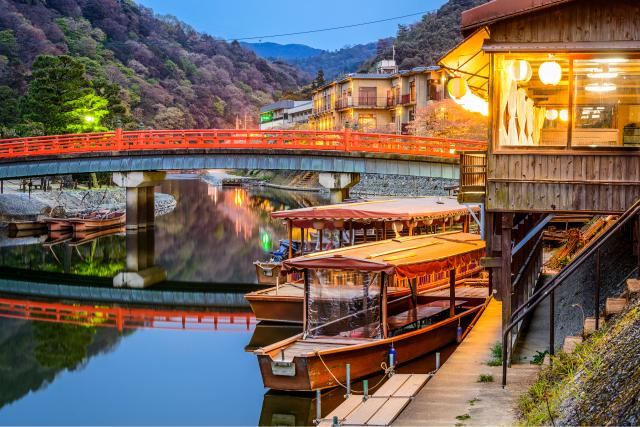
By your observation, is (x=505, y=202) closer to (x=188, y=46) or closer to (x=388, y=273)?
(x=388, y=273)

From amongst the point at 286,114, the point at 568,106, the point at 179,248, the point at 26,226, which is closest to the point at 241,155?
the point at 179,248

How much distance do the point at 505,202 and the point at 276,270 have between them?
1549 cm

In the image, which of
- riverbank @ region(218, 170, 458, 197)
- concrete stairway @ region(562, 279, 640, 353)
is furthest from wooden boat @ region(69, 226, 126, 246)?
concrete stairway @ region(562, 279, 640, 353)

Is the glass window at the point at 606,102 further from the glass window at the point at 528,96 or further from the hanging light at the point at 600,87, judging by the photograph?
the glass window at the point at 528,96

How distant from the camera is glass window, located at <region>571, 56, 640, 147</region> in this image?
49.1 ft

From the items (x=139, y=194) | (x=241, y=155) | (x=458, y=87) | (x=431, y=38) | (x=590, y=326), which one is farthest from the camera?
(x=431, y=38)

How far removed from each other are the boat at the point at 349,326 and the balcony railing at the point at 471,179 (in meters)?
2.46

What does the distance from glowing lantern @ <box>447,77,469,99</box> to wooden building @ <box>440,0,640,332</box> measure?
99.3 inches

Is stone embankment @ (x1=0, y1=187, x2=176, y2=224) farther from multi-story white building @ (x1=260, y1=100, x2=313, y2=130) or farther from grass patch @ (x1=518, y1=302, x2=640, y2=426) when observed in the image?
multi-story white building @ (x1=260, y1=100, x2=313, y2=130)

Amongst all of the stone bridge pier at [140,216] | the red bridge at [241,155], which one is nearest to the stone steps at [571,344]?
the red bridge at [241,155]

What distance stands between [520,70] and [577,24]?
4.64 ft

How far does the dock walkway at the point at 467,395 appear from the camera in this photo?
12.0 meters

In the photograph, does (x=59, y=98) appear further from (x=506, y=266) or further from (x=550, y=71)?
(x=550, y=71)

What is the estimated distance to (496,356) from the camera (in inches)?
642
